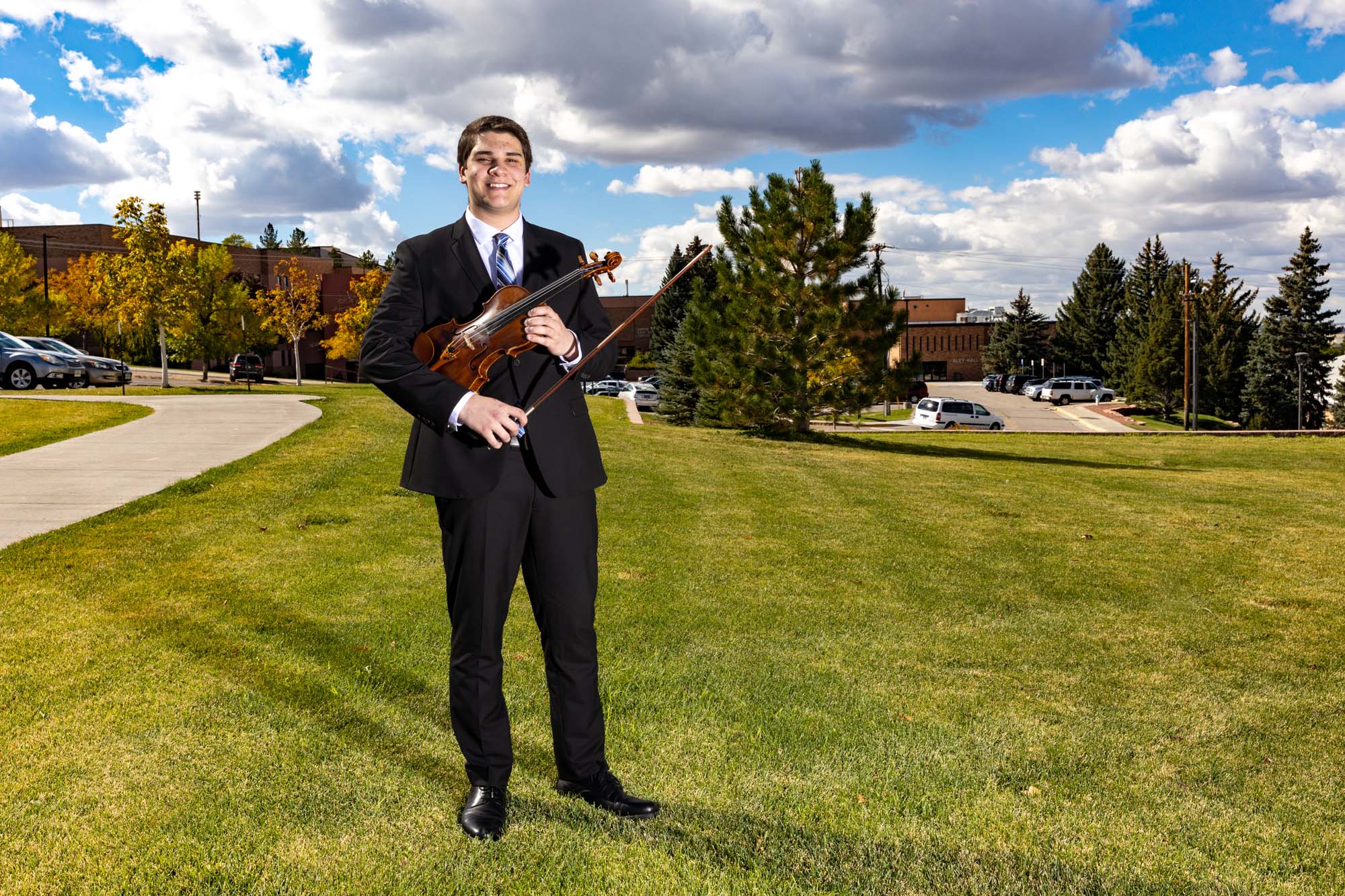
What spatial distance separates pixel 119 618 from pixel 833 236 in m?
21.6

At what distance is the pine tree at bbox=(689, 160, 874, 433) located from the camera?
81.7 ft

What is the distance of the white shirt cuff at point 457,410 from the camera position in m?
3.05

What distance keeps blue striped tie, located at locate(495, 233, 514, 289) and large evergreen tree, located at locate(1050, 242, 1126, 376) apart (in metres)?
81.5

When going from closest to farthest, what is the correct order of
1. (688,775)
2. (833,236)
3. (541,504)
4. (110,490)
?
(541,504) → (688,775) → (110,490) → (833,236)

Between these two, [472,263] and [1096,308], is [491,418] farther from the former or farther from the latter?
[1096,308]

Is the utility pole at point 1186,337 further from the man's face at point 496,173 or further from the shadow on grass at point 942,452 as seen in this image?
the man's face at point 496,173

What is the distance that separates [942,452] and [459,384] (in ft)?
77.5

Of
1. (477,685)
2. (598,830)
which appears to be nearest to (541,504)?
(477,685)

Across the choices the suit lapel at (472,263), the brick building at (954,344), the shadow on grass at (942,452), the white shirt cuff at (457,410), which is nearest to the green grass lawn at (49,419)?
the suit lapel at (472,263)

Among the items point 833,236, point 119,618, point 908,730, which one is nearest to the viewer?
point 908,730

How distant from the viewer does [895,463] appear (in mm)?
19406

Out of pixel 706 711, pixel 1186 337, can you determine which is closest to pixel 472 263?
pixel 706 711

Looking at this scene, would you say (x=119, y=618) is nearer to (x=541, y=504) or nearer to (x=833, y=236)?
(x=541, y=504)

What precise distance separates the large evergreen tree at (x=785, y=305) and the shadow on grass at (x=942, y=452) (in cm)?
109
